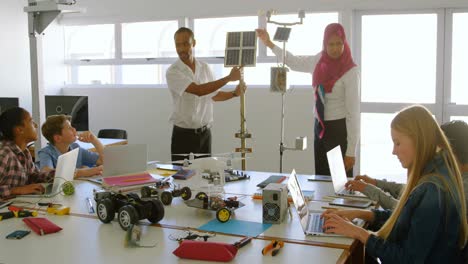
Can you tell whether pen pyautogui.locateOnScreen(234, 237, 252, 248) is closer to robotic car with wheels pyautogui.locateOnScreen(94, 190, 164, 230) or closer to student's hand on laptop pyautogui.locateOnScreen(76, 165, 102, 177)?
robotic car with wheels pyautogui.locateOnScreen(94, 190, 164, 230)

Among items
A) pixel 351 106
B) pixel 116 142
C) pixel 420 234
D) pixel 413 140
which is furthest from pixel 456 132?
pixel 116 142

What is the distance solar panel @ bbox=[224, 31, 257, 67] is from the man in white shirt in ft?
1.05

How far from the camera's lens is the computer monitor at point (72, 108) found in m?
4.47

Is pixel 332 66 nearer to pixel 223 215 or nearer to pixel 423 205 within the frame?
pixel 223 215

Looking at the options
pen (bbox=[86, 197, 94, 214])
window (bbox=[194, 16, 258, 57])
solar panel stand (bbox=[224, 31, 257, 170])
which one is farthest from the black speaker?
window (bbox=[194, 16, 258, 57])

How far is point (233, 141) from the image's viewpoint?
18.8 feet

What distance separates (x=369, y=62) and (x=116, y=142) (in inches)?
109

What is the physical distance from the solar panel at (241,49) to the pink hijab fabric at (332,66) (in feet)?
1.70

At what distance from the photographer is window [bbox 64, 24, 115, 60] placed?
21.1ft

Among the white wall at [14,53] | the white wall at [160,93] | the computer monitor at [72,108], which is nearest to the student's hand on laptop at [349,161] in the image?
the white wall at [160,93]

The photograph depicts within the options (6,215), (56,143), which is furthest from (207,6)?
(6,215)

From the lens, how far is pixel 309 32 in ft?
17.9

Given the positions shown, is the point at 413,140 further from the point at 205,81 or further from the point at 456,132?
the point at 205,81

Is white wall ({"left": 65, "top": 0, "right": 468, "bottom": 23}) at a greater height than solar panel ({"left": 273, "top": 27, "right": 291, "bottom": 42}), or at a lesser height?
greater
